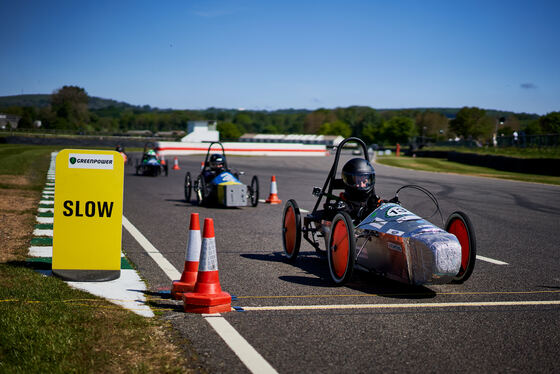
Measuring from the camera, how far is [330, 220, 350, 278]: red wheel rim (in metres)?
6.42

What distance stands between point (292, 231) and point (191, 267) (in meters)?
2.46

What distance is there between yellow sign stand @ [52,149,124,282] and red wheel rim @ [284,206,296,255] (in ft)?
7.95

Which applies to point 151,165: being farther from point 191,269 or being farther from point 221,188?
point 191,269

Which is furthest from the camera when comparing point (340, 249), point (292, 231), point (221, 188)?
point (221, 188)

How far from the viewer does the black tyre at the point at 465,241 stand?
6315mm

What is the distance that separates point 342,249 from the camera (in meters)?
6.48

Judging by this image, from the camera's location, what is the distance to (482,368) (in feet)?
13.3

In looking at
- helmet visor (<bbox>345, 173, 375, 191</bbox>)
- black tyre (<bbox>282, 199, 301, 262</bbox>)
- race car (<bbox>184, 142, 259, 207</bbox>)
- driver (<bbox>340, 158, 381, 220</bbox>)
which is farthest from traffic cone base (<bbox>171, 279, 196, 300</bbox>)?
race car (<bbox>184, 142, 259, 207</bbox>)

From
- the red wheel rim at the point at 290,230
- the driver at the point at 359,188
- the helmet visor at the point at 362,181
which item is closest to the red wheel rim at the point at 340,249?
the driver at the point at 359,188

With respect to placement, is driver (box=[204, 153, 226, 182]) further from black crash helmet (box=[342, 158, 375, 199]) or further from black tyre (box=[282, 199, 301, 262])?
black crash helmet (box=[342, 158, 375, 199])

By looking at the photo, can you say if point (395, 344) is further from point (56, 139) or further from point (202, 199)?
point (56, 139)

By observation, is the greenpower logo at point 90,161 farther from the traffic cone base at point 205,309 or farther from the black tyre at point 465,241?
the black tyre at point 465,241

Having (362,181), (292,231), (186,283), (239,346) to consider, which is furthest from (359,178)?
(239,346)

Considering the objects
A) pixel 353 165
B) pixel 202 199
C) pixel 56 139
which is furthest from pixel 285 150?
pixel 353 165
